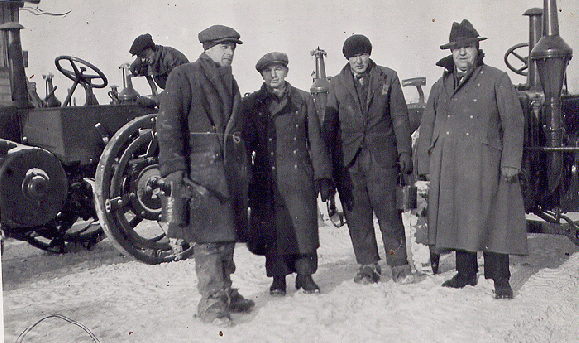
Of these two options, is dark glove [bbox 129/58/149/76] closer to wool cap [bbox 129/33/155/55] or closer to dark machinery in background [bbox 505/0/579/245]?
wool cap [bbox 129/33/155/55]

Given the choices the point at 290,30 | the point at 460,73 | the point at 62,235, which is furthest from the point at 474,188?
the point at 62,235

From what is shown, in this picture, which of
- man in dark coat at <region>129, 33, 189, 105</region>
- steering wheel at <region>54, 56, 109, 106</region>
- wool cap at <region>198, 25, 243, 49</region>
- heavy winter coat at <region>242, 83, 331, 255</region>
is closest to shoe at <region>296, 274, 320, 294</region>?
heavy winter coat at <region>242, 83, 331, 255</region>

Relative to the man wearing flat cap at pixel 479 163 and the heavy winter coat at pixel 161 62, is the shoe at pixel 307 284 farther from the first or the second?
the heavy winter coat at pixel 161 62

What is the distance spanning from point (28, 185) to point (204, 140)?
5.86ft

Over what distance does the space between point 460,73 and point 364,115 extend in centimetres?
74

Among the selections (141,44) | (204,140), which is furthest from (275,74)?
(141,44)

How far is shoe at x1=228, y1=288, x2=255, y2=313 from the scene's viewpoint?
3.72 m

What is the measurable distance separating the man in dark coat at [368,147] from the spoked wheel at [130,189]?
1570 millimetres

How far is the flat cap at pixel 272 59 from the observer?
12.9 ft

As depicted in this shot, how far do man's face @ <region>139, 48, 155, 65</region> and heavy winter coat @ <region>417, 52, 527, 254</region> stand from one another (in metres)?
2.74

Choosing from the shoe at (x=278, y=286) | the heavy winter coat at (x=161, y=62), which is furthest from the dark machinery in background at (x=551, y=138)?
the heavy winter coat at (x=161, y=62)

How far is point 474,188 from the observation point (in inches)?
155

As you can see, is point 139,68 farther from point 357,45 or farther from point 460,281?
point 460,281

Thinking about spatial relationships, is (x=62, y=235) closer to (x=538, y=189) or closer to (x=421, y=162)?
(x=421, y=162)
